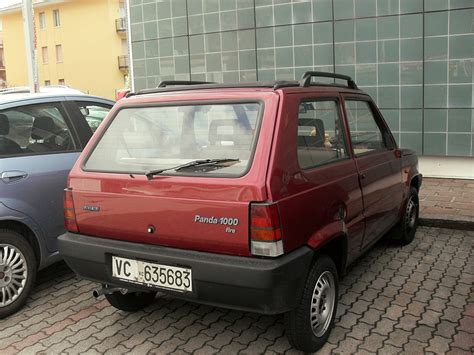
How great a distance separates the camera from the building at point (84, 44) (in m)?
40.2

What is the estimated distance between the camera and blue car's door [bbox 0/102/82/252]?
3896 millimetres

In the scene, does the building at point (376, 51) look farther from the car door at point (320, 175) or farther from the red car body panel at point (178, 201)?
the red car body panel at point (178, 201)

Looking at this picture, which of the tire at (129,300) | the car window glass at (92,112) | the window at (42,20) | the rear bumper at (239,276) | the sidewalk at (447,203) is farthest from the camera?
the window at (42,20)

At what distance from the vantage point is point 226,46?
970 cm

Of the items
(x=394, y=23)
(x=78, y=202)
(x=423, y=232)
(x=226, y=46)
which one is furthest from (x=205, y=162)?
(x=226, y=46)

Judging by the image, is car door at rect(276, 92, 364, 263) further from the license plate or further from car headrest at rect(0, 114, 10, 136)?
car headrest at rect(0, 114, 10, 136)

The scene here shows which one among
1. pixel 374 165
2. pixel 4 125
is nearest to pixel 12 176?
pixel 4 125

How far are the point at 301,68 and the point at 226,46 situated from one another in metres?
1.60

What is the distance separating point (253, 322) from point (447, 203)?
13.5ft

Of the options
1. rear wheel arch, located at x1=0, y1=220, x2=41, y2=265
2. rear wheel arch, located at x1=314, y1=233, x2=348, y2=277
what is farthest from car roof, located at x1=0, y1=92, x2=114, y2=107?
rear wheel arch, located at x1=314, y1=233, x2=348, y2=277

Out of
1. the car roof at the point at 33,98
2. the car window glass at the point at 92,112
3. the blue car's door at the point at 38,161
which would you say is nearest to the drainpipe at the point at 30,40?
the car window glass at the point at 92,112

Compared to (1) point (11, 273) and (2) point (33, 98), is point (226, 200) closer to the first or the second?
(1) point (11, 273)

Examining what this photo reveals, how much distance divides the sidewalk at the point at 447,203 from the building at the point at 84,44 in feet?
115

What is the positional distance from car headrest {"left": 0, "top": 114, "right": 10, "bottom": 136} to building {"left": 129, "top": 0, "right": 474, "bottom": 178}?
19.7ft
